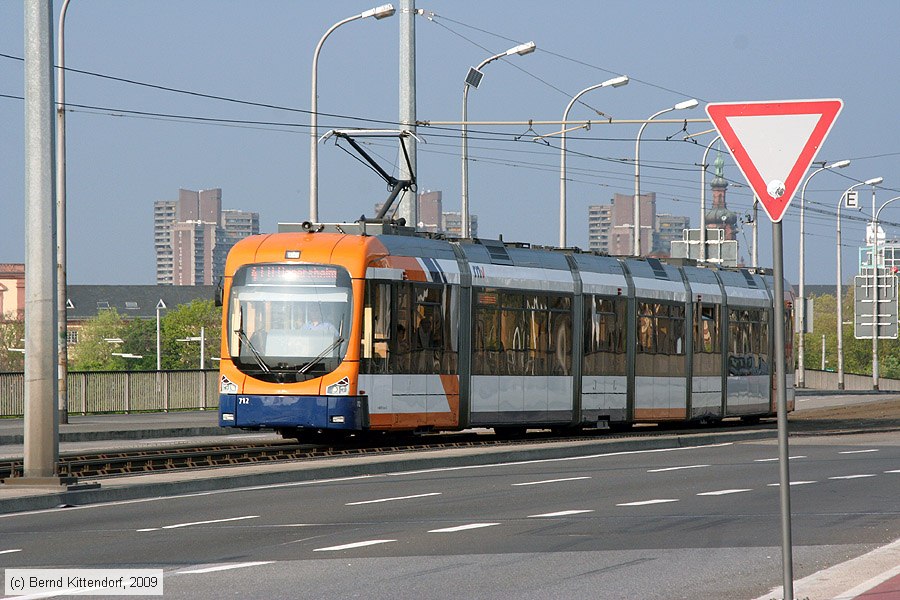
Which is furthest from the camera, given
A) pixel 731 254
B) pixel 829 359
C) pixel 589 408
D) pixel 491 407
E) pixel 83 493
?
pixel 829 359

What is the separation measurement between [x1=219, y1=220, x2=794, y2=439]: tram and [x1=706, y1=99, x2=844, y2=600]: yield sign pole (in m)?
15.0

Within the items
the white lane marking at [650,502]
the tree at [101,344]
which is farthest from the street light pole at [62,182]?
the tree at [101,344]

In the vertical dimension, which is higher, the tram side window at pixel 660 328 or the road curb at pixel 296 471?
the tram side window at pixel 660 328

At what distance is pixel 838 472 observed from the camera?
20.4 metres

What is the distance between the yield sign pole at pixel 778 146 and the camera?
27.4 feet

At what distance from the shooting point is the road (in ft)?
34.2

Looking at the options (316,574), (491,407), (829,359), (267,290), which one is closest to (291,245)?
(267,290)

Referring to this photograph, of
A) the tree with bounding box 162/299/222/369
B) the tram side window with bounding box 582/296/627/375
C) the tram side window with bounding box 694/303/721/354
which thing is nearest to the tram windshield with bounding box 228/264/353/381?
the tram side window with bounding box 582/296/627/375

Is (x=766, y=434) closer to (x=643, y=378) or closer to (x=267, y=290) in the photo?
(x=643, y=378)

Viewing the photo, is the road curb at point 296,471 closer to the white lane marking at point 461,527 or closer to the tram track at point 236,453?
the tram track at point 236,453

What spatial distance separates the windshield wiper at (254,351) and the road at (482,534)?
4.01 meters

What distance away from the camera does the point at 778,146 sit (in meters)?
8.45

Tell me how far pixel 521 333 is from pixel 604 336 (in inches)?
113

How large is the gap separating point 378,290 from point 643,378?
344 inches
